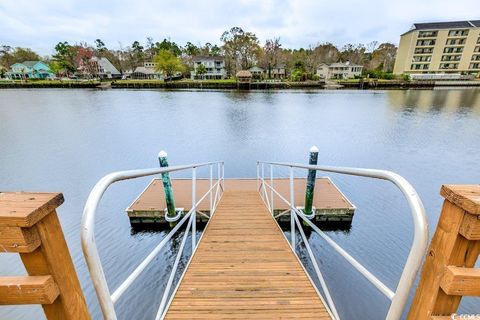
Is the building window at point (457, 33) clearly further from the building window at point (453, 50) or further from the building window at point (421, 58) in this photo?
the building window at point (421, 58)

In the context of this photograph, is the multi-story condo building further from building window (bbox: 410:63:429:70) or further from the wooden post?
the wooden post

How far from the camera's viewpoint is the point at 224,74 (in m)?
61.9

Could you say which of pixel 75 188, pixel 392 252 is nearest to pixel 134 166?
pixel 75 188

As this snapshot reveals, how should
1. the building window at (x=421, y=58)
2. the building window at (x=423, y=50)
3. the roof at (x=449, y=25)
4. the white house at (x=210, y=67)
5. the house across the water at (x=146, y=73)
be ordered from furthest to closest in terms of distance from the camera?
the house across the water at (x=146, y=73), the white house at (x=210, y=67), the building window at (x=421, y=58), the building window at (x=423, y=50), the roof at (x=449, y=25)

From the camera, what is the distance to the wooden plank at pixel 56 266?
0.78 meters

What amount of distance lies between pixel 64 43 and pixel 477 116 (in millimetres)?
84185

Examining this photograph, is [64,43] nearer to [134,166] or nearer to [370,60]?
[134,166]

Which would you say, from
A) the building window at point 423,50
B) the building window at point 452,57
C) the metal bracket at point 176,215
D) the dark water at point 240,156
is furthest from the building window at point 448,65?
the metal bracket at point 176,215

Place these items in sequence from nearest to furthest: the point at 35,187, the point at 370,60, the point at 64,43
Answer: the point at 35,187 < the point at 64,43 < the point at 370,60

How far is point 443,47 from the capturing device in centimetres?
5116

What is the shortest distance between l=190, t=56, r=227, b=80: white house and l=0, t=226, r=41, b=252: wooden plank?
62.8 meters

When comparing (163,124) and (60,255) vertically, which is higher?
(60,255)

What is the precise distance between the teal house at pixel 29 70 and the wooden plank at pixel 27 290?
296 ft

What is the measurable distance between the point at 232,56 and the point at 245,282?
212 feet
